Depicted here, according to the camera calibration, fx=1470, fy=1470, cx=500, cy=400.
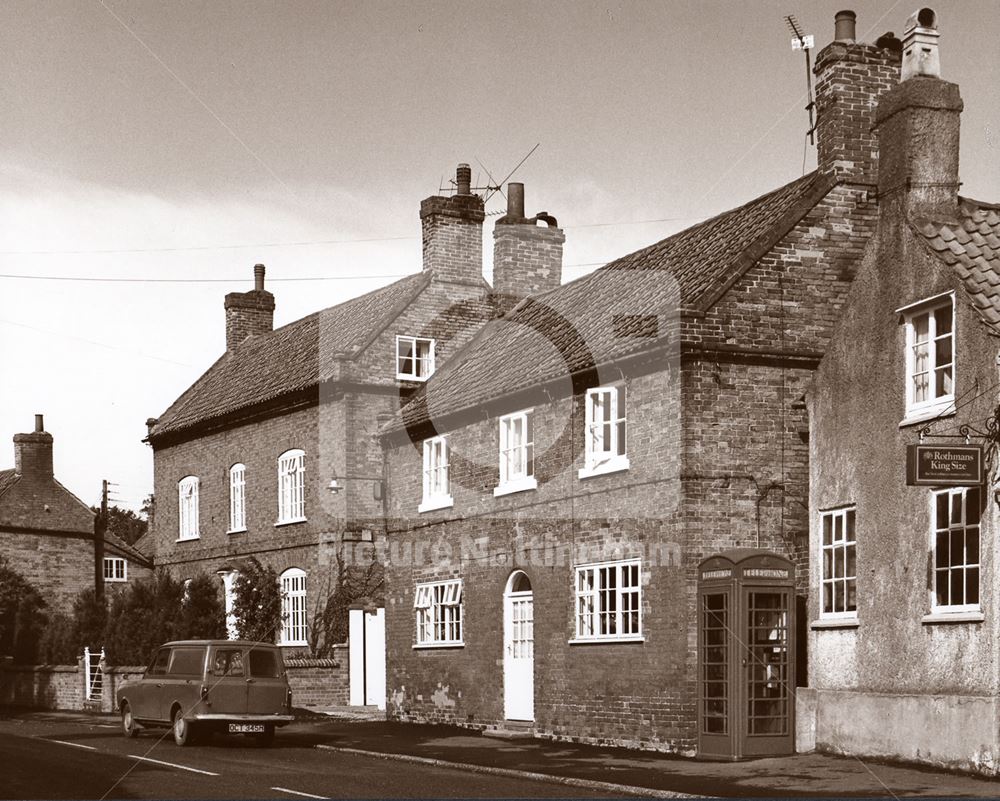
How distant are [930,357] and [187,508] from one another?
2733cm

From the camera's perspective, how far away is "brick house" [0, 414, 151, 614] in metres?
48.4

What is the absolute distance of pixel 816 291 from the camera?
74.1 feet

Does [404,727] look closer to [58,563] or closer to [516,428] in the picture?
[516,428]

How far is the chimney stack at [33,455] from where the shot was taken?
1969 inches

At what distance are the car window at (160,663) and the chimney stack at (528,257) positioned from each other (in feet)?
45.3

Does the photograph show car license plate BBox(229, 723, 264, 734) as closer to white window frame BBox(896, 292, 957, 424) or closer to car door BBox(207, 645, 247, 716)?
car door BBox(207, 645, 247, 716)

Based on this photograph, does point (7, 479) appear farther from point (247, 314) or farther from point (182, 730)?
point (182, 730)

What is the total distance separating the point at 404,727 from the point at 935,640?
12418mm

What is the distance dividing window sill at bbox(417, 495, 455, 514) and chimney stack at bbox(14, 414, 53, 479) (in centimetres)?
2509

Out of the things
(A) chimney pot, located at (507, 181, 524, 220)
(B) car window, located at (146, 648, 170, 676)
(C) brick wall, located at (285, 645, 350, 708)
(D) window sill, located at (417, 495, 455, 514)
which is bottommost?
(C) brick wall, located at (285, 645, 350, 708)

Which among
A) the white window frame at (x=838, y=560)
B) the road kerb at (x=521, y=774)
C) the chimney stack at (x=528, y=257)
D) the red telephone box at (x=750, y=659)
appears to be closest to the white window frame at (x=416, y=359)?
the chimney stack at (x=528, y=257)

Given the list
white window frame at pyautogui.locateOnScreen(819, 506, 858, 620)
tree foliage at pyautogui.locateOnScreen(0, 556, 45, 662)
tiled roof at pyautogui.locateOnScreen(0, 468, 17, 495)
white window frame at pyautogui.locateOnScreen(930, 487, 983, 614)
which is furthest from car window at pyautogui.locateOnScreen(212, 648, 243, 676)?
tiled roof at pyautogui.locateOnScreen(0, 468, 17, 495)

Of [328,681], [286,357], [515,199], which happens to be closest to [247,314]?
[286,357]

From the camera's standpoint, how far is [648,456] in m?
22.2
